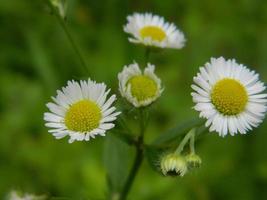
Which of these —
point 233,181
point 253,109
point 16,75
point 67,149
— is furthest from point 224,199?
point 16,75

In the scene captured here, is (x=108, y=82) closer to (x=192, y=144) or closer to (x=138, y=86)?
(x=138, y=86)

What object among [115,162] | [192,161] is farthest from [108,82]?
[192,161]

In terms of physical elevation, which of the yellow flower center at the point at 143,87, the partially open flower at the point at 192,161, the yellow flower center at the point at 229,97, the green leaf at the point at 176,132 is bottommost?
the partially open flower at the point at 192,161

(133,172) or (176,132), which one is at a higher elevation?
(176,132)

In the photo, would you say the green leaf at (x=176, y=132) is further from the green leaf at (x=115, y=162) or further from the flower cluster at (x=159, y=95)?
the green leaf at (x=115, y=162)

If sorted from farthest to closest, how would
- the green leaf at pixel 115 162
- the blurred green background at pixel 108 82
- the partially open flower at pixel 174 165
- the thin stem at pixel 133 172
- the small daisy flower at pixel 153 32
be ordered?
the blurred green background at pixel 108 82, the small daisy flower at pixel 153 32, the green leaf at pixel 115 162, the thin stem at pixel 133 172, the partially open flower at pixel 174 165

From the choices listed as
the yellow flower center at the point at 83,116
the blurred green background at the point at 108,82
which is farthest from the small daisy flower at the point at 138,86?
the blurred green background at the point at 108,82

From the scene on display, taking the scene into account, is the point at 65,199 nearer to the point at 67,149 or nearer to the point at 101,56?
the point at 67,149
